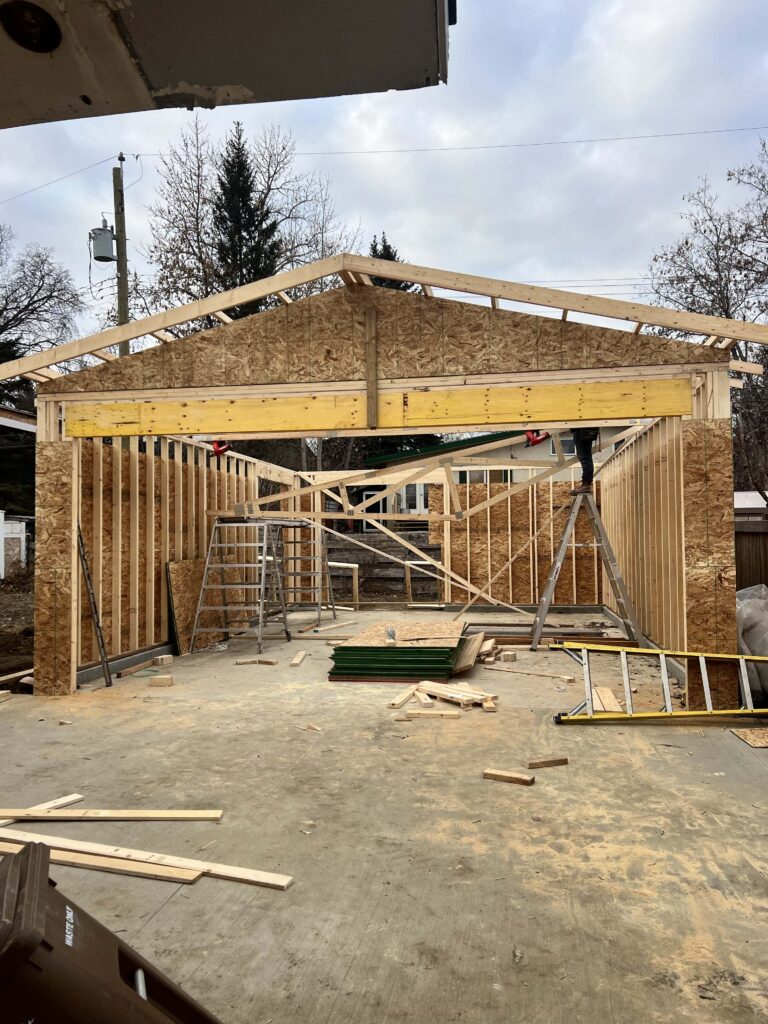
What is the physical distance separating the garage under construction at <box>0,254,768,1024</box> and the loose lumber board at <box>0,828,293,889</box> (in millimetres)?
28

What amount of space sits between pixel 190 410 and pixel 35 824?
4.84m

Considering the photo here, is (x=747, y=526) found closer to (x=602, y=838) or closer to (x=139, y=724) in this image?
(x=602, y=838)

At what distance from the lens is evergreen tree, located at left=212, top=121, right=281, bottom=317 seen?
2320cm

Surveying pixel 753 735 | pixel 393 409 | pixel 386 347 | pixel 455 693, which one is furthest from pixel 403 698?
pixel 386 347

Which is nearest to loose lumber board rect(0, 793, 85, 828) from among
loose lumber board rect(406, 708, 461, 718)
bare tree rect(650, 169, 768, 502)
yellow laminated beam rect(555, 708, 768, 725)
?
loose lumber board rect(406, 708, 461, 718)

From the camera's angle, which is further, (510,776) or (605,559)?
(605,559)

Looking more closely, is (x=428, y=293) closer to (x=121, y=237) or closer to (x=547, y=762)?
(x=547, y=762)

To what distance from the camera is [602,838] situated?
3.88 metres

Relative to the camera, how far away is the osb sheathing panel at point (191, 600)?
34.2ft

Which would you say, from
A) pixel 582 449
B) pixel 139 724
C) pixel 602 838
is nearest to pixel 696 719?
pixel 602 838

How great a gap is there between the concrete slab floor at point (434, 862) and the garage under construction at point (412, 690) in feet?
0.06

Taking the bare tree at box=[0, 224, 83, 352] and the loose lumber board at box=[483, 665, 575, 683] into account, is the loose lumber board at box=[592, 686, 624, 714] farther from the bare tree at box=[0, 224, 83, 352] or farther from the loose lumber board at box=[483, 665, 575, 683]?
the bare tree at box=[0, 224, 83, 352]

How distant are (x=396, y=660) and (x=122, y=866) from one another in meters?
5.15

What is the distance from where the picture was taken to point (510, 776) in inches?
188
